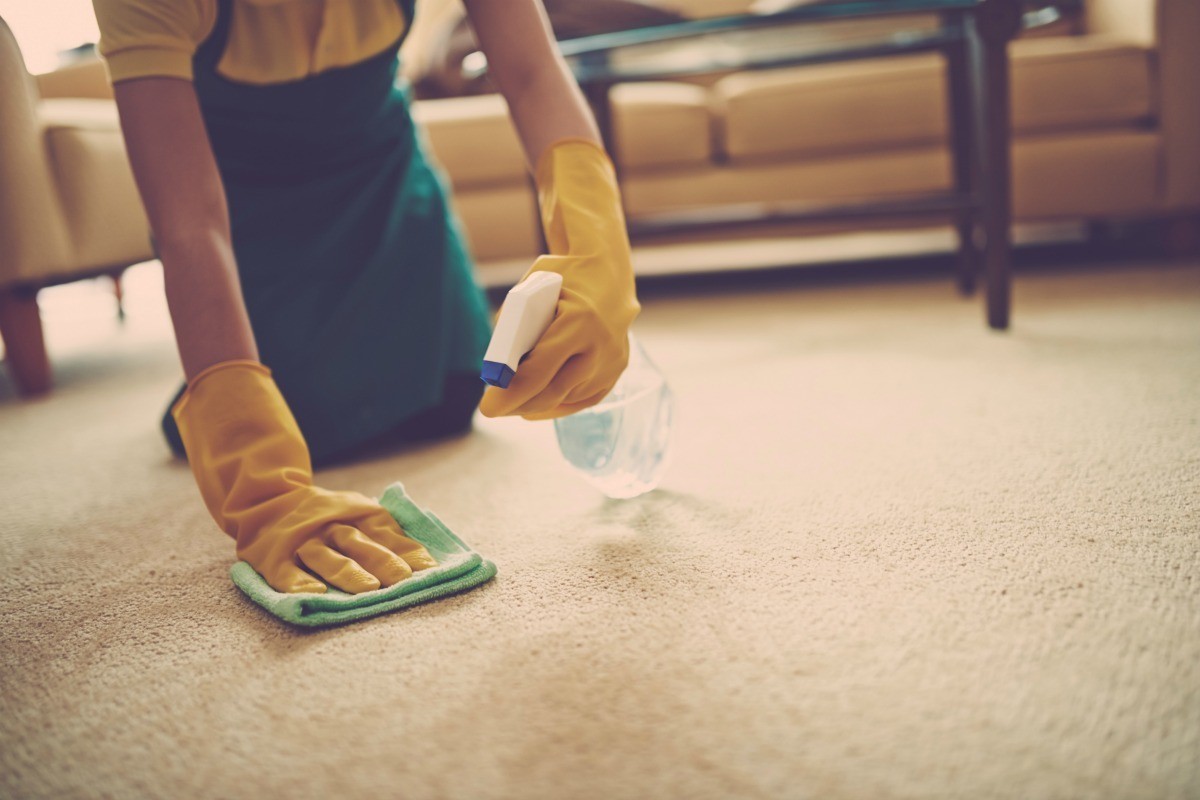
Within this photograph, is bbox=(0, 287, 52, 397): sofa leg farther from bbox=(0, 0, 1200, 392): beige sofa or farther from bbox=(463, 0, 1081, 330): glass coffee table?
bbox=(463, 0, 1081, 330): glass coffee table

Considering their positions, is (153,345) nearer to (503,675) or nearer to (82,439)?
(82,439)

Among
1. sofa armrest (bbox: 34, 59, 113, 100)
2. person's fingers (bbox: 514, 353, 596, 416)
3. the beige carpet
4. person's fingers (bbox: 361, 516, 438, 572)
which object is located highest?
sofa armrest (bbox: 34, 59, 113, 100)

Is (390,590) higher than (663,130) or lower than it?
lower

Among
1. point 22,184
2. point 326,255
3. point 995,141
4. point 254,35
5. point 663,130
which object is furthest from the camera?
point 663,130

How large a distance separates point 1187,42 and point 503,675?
179 cm

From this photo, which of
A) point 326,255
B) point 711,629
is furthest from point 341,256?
point 711,629

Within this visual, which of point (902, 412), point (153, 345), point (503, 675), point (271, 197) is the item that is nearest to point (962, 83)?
point (902, 412)

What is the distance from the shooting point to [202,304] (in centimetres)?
67

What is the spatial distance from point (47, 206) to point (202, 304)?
1.05 metres

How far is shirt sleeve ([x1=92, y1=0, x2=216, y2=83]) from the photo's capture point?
668mm

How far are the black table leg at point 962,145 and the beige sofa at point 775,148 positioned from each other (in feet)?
0.64

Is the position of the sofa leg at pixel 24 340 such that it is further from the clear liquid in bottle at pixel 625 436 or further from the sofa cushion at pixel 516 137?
the clear liquid in bottle at pixel 625 436

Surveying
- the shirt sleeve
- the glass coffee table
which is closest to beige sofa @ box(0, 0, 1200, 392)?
the glass coffee table

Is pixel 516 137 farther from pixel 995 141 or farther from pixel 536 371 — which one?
pixel 536 371
